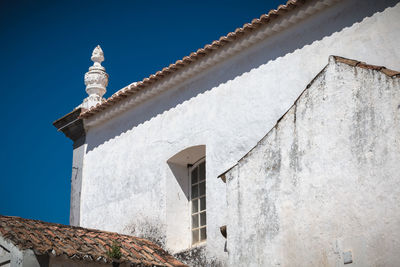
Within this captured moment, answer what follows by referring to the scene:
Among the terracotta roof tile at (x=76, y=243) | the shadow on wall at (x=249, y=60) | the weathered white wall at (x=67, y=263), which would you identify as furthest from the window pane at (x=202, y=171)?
the weathered white wall at (x=67, y=263)

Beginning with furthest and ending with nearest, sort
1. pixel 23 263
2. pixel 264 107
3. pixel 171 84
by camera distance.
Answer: pixel 171 84 < pixel 264 107 < pixel 23 263

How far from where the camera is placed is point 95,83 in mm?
14516

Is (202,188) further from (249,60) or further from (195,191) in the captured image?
(249,60)

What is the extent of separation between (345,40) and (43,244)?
5.51 m

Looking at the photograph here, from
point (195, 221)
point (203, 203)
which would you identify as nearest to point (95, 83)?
point (203, 203)

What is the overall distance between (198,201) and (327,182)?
4.73 metres

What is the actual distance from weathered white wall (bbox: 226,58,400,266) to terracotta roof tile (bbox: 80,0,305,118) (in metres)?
2.84

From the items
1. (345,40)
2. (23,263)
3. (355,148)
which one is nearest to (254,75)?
(345,40)

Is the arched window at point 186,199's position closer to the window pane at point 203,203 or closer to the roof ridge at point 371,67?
the window pane at point 203,203

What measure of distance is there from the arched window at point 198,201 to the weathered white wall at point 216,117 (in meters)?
0.56

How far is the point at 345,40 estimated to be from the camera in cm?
954

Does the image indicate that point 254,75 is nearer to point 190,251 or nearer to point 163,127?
point 163,127

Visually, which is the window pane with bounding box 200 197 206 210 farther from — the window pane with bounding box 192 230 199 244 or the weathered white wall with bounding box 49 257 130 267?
the weathered white wall with bounding box 49 257 130 267

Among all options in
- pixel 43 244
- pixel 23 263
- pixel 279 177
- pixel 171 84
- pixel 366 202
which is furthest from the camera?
pixel 171 84
